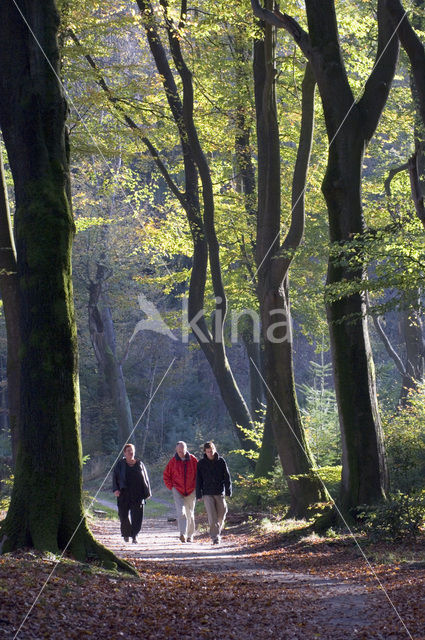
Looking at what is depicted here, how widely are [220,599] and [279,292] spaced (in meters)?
8.39

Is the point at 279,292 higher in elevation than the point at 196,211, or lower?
lower

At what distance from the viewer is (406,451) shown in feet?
52.7

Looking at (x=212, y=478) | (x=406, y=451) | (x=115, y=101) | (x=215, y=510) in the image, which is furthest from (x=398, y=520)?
(x=115, y=101)

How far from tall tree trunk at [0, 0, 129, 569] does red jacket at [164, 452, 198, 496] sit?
556cm

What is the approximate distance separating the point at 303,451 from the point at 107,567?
7.59 m

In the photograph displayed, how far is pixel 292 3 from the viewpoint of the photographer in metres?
16.8

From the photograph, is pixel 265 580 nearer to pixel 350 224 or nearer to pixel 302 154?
pixel 350 224

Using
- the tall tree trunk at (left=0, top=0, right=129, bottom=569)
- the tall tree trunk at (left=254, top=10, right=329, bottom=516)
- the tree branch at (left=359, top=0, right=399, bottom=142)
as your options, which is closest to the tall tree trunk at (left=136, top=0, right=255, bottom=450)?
the tall tree trunk at (left=254, top=10, right=329, bottom=516)

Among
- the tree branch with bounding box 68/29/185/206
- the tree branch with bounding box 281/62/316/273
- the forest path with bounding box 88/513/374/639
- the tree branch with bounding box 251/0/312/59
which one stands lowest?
the forest path with bounding box 88/513/374/639

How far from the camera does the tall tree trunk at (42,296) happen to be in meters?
8.17

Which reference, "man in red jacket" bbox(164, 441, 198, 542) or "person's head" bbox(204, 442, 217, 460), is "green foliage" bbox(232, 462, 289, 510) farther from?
"person's head" bbox(204, 442, 217, 460)

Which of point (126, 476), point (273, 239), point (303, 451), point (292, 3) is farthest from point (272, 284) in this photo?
point (292, 3)

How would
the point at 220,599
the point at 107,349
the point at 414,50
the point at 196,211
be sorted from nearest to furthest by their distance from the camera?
the point at 220,599 < the point at 414,50 < the point at 196,211 < the point at 107,349

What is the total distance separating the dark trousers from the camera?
43.0 feet
